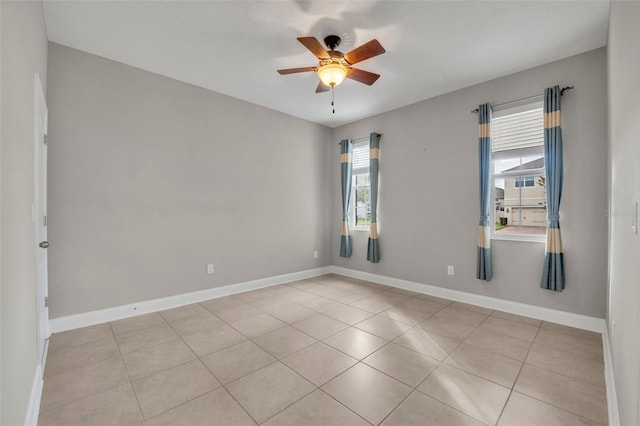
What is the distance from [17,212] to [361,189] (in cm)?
467

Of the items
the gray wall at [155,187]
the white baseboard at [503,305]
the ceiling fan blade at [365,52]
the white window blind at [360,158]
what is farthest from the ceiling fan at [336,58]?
the white baseboard at [503,305]

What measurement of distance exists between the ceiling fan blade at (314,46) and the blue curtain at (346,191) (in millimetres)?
2735

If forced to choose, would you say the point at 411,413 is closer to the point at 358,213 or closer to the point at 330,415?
→ the point at 330,415

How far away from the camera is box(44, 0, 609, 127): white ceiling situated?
2352mm

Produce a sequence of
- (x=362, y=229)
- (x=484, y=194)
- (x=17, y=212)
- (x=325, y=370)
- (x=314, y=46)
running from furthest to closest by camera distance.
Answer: (x=362, y=229), (x=484, y=194), (x=314, y=46), (x=325, y=370), (x=17, y=212)

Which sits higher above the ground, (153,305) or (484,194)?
(484,194)

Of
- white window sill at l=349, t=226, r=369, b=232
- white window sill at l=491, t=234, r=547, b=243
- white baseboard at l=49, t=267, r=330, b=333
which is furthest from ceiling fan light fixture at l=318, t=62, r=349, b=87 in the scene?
white baseboard at l=49, t=267, r=330, b=333

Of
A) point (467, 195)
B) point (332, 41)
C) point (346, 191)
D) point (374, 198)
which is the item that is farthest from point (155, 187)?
point (467, 195)

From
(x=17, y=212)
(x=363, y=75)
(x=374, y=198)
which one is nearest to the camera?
(x=17, y=212)

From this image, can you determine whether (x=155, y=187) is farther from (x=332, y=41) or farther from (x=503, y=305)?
(x=503, y=305)

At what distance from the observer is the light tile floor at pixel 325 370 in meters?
1.73

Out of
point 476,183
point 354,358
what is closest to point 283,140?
→ point 476,183

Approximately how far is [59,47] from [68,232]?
1888mm

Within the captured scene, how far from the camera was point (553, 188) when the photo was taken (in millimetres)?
3061
